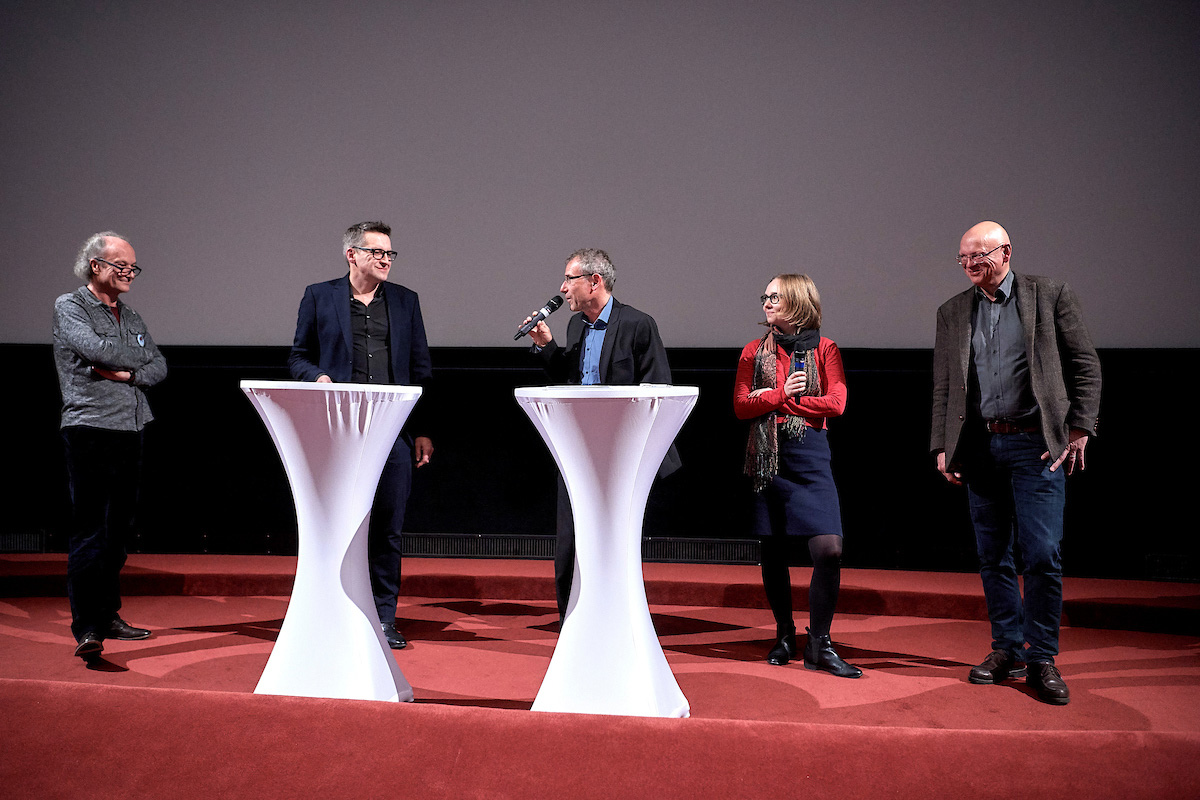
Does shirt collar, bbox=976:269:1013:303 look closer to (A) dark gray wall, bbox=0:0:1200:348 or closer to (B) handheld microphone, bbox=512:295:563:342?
(B) handheld microphone, bbox=512:295:563:342

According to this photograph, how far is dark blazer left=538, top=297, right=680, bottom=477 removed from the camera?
249 centimetres

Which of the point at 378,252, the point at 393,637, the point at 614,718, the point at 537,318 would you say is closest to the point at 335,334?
the point at 378,252

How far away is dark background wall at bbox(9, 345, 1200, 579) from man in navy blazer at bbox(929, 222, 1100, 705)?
4.86ft

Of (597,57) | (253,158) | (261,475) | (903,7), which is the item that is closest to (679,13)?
(597,57)

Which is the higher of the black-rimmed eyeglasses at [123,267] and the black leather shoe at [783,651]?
the black-rimmed eyeglasses at [123,267]

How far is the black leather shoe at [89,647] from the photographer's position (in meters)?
2.31

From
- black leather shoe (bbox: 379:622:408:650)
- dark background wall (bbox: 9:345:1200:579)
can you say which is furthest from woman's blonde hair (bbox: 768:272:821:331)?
black leather shoe (bbox: 379:622:408:650)

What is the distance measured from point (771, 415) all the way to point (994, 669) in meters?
0.92

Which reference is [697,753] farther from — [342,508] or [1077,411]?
[1077,411]

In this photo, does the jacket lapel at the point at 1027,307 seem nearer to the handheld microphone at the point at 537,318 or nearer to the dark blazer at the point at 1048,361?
the dark blazer at the point at 1048,361

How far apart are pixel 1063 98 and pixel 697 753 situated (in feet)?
11.7

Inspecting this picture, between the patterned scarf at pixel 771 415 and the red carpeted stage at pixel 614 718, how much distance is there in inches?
23.0

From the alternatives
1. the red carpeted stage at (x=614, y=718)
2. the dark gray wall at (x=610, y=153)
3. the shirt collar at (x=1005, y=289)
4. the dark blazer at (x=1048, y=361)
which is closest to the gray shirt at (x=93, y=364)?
the red carpeted stage at (x=614, y=718)

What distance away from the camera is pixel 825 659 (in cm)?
233
